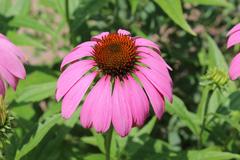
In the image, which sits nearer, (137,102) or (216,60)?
(137,102)

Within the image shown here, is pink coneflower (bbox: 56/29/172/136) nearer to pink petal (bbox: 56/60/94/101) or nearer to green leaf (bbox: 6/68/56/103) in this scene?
pink petal (bbox: 56/60/94/101)

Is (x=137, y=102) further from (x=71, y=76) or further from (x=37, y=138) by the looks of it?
(x=37, y=138)

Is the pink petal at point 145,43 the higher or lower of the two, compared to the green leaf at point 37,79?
higher

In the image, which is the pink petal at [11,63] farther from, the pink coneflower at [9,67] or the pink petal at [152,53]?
the pink petal at [152,53]

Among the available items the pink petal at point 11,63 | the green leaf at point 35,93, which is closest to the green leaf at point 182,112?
the green leaf at point 35,93

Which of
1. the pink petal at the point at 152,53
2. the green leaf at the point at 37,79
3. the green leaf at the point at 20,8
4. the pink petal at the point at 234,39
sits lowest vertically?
the green leaf at the point at 37,79

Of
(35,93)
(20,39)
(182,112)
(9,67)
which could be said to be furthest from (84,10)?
(9,67)

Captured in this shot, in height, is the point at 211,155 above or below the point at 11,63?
below
